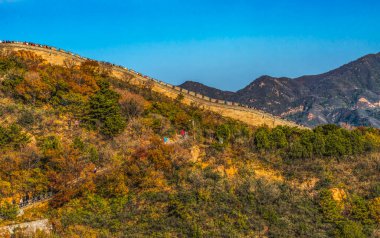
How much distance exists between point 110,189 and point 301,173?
1618 centimetres

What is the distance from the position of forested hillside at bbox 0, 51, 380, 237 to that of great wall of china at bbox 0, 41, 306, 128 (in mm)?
14699

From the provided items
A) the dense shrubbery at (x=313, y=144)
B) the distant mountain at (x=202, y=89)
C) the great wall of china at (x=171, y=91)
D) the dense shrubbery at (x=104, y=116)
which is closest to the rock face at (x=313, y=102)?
the distant mountain at (x=202, y=89)

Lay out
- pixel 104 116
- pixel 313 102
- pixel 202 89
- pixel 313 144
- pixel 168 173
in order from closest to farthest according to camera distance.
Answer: pixel 168 173, pixel 313 144, pixel 104 116, pixel 202 89, pixel 313 102

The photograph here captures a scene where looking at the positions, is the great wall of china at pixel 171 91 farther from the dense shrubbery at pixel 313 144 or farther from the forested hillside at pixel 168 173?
the dense shrubbery at pixel 313 144

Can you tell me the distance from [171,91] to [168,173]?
3072 centimetres

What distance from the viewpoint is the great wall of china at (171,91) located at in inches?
2354

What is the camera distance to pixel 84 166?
111 feet

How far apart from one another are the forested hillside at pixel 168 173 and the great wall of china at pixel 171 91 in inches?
579

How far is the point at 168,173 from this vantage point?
3372 centimetres

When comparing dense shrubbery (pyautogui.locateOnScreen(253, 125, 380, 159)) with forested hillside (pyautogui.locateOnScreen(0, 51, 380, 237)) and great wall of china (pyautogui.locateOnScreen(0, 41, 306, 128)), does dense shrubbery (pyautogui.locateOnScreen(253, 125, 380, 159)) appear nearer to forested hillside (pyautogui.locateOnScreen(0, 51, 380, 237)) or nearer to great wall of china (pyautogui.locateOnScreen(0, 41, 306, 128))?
forested hillside (pyautogui.locateOnScreen(0, 51, 380, 237))

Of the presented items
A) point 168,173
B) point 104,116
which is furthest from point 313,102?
point 168,173

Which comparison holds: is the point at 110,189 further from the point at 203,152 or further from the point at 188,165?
the point at 203,152

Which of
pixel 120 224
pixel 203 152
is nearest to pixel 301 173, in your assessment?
pixel 203 152

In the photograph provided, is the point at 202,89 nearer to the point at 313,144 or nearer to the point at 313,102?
the point at 313,102
